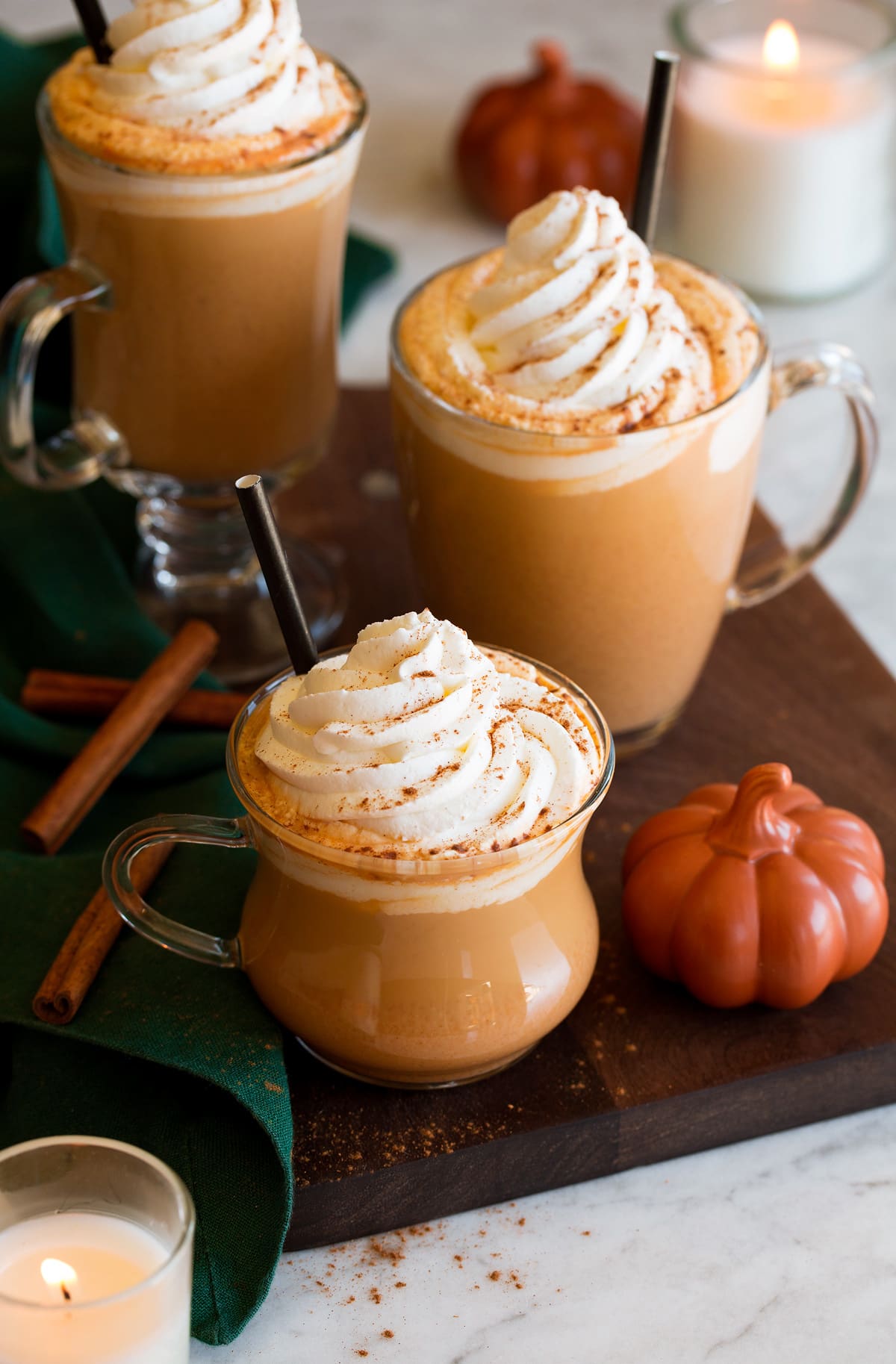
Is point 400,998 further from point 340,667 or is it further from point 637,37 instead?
point 637,37

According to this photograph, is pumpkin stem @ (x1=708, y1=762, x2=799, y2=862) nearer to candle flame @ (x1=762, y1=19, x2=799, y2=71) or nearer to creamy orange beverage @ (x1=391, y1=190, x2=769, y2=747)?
creamy orange beverage @ (x1=391, y1=190, x2=769, y2=747)

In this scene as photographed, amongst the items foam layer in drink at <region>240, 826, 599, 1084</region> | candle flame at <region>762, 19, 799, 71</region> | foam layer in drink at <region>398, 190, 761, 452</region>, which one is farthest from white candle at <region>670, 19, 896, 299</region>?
foam layer in drink at <region>240, 826, 599, 1084</region>

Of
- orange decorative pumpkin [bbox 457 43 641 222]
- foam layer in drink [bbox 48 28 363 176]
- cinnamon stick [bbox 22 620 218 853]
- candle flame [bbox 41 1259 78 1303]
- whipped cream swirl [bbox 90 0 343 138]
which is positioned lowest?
cinnamon stick [bbox 22 620 218 853]

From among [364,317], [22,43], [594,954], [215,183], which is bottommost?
[364,317]

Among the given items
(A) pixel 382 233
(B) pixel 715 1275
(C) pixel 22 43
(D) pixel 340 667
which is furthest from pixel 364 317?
(B) pixel 715 1275

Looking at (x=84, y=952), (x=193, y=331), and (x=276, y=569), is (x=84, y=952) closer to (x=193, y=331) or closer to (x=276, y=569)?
(x=276, y=569)

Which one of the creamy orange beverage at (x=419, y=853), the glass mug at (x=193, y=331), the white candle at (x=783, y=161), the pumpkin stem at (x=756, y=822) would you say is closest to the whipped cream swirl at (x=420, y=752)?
the creamy orange beverage at (x=419, y=853)
